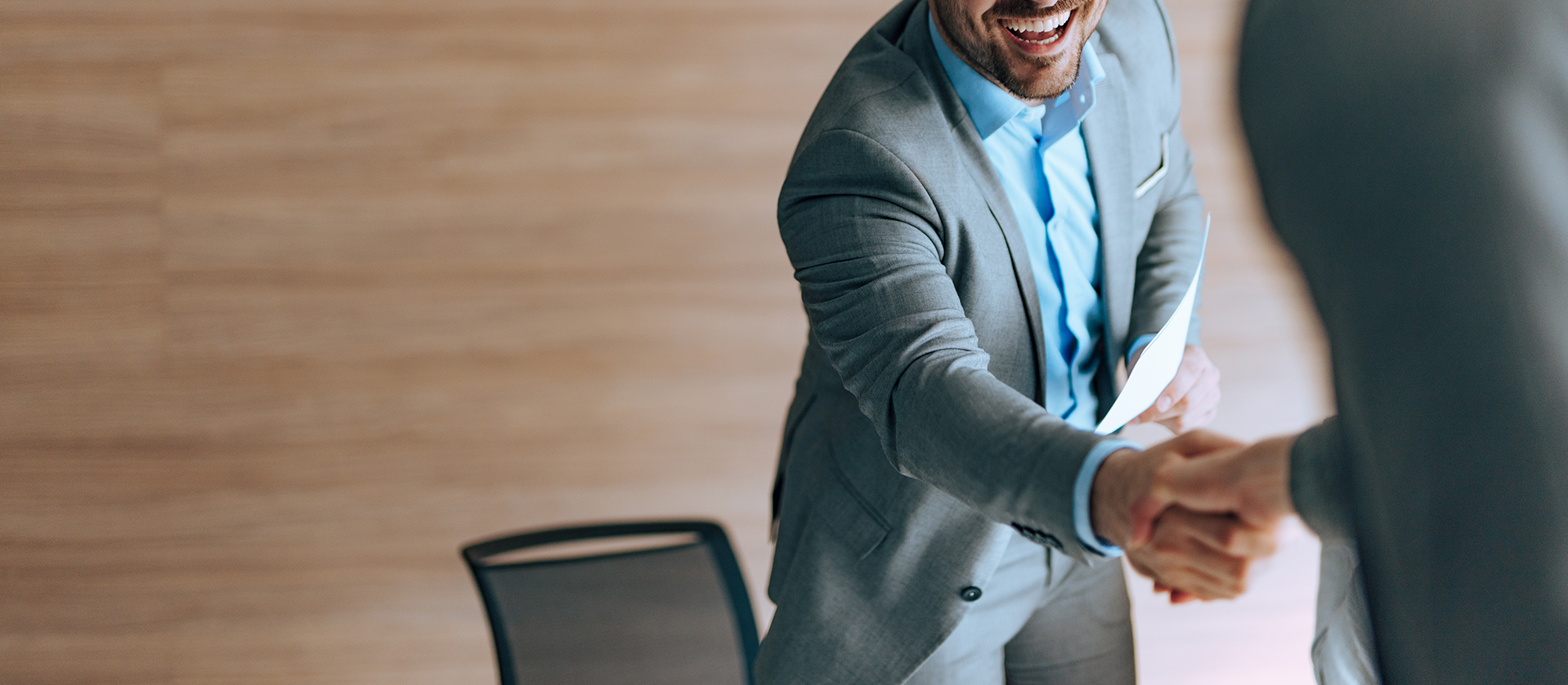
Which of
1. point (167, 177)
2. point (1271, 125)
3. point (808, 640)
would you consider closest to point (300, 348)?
point (167, 177)

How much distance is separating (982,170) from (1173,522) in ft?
1.62

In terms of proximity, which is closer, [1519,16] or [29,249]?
[1519,16]

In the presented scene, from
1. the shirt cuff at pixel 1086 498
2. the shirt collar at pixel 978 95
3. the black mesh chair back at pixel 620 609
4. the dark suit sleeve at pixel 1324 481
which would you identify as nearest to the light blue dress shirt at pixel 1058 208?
A: the shirt collar at pixel 978 95

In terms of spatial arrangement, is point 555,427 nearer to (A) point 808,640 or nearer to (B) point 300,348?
(B) point 300,348

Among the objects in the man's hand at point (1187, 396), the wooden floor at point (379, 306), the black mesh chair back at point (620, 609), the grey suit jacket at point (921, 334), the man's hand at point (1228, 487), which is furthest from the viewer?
the wooden floor at point (379, 306)

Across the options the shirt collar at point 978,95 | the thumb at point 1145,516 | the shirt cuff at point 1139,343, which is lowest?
the thumb at point 1145,516

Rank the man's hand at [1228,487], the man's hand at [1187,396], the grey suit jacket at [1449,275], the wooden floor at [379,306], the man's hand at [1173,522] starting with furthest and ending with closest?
the wooden floor at [379,306], the man's hand at [1187,396], the man's hand at [1173,522], the man's hand at [1228,487], the grey suit jacket at [1449,275]

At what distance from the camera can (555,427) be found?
6.63 feet

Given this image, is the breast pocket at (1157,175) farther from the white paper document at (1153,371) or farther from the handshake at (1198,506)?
the handshake at (1198,506)

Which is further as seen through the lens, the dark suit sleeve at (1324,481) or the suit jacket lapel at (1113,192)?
the suit jacket lapel at (1113,192)

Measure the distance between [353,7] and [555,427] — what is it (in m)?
0.91

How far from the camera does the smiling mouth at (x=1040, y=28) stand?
3.32 ft

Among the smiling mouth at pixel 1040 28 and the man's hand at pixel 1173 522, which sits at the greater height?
the smiling mouth at pixel 1040 28

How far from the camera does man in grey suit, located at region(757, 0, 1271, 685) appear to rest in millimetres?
862
